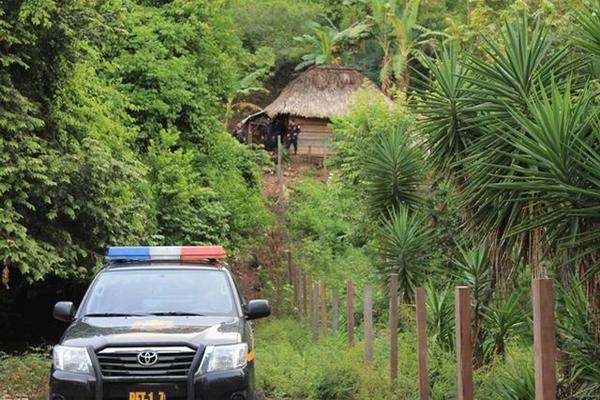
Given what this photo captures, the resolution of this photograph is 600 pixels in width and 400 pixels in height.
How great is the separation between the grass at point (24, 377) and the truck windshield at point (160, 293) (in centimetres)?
329

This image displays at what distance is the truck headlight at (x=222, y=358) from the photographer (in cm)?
899

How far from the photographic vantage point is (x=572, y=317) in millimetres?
8078

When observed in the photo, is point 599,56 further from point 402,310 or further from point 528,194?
point 402,310

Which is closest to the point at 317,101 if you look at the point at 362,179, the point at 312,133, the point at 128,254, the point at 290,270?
the point at 312,133

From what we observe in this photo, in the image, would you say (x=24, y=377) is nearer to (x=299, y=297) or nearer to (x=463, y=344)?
(x=463, y=344)

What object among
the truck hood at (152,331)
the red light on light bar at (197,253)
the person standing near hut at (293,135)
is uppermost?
the person standing near hut at (293,135)

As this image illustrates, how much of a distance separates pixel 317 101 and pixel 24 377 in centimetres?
3256

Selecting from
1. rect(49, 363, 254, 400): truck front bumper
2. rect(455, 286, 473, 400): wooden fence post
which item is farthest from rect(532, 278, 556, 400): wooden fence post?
rect(49, 363, 254, 400): truck front bumper

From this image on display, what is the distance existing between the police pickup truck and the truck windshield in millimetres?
10

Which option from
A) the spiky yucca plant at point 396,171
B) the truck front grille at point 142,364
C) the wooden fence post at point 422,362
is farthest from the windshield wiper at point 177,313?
the spiky yucca plant at point 396,171

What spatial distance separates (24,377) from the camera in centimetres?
1396

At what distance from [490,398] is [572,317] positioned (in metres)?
1.63

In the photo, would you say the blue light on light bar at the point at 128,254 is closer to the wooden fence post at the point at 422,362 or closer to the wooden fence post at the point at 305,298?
the wooden fence post at the point at 422,362

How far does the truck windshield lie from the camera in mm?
10125
